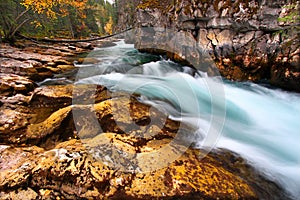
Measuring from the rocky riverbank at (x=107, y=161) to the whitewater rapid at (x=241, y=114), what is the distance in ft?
1.62

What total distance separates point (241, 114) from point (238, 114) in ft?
0.31

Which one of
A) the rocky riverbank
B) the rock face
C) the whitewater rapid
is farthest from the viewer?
the rock face

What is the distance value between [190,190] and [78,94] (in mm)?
4151

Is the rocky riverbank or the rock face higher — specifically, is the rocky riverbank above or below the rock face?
below

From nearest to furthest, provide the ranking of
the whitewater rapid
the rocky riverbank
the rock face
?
1. the rocky riverbank
2. the whitewater rapid
3. the rock face

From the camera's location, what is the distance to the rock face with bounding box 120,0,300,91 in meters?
5.46

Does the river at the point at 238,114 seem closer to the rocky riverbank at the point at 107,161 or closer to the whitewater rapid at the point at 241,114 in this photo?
the whitewater rapid at the point at 241,114

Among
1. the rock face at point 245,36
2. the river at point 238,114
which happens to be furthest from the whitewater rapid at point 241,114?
the rock face at point 245,36

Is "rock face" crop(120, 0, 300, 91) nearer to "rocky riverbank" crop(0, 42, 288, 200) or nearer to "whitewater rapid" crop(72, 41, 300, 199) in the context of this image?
"whitewater rapid" crop(72, 41, 300, 199)

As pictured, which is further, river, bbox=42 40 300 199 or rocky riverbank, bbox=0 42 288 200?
river, bbox=42 40 300 199

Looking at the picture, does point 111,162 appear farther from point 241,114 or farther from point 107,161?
point 241,114

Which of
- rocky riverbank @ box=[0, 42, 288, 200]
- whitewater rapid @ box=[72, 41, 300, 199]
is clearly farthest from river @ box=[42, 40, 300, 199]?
rocky riverbank @ box=[0, 42, 288, 200]

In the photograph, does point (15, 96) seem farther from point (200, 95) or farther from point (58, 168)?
point (200, 95)

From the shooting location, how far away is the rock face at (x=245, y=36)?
5461 millimetres
